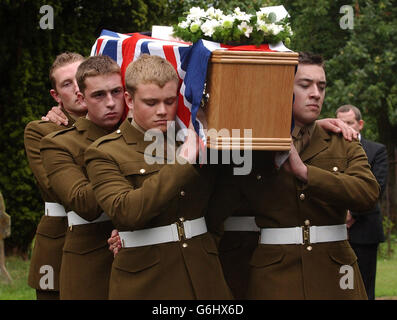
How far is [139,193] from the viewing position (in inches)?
149

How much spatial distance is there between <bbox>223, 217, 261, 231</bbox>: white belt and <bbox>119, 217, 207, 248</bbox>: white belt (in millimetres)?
536

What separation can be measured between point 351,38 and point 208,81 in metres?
11.7

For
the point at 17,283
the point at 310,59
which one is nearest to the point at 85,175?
the point at 310,59

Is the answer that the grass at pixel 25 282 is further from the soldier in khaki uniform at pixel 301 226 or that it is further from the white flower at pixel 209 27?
the white flower at pixel 209 27

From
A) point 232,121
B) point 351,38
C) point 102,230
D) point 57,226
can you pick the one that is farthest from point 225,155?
point 351,38

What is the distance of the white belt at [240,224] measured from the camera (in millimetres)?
4574

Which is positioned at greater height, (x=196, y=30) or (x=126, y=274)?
(x=196, y=30)

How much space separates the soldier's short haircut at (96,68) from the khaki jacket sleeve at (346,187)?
1.24 metres

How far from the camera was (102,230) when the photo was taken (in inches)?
187

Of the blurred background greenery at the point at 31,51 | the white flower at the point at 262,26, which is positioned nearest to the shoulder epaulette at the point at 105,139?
the white flower at the point at 262,26

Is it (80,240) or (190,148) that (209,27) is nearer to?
(190,148)
